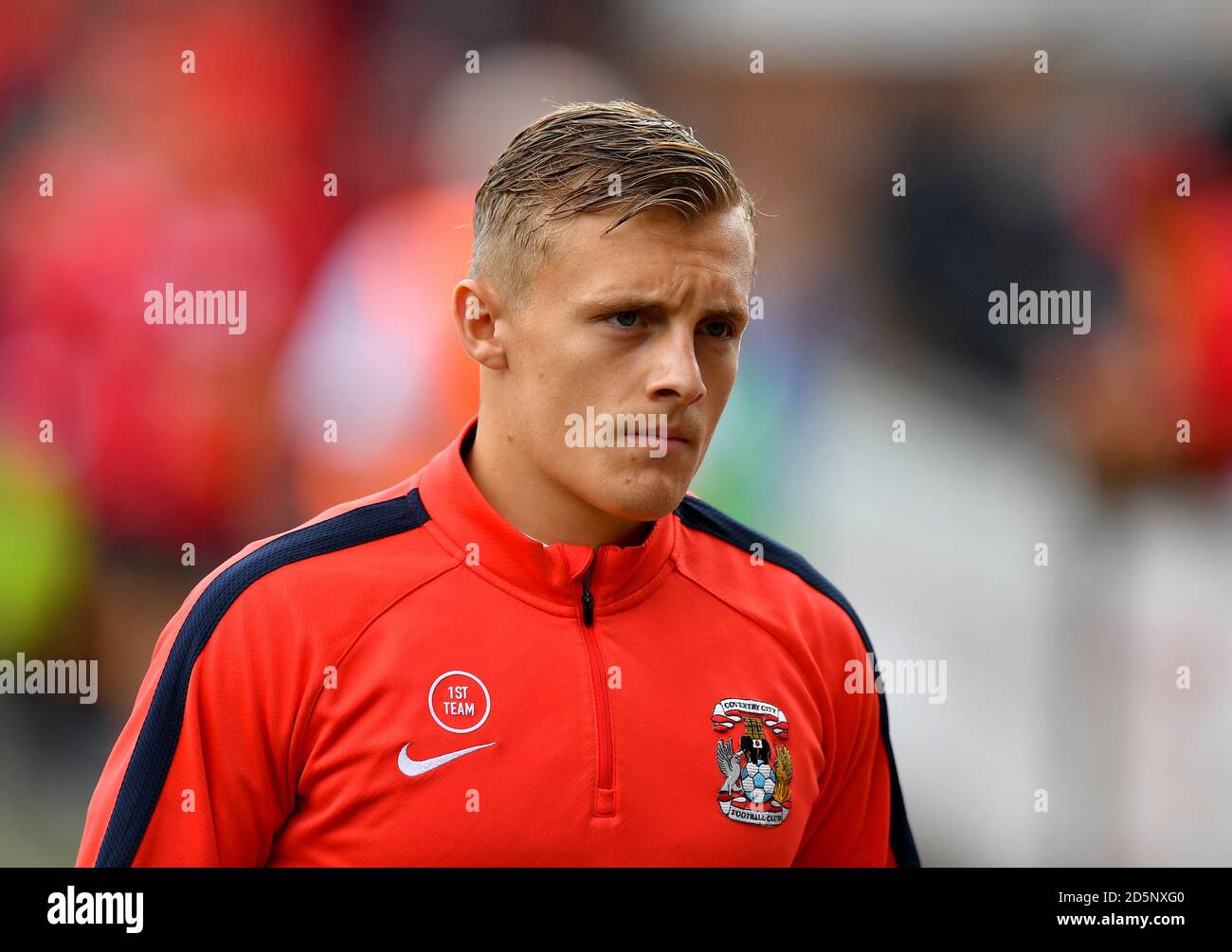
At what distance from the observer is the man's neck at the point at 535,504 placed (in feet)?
6.79

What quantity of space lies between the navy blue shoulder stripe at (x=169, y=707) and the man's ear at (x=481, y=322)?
369mm

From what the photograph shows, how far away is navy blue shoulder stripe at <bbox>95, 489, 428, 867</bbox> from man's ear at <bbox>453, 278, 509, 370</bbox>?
0.37 metres

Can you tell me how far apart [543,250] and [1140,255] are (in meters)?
3.45

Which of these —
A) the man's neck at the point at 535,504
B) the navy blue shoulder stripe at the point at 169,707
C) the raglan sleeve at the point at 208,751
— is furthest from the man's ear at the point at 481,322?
the raglan sleeve at the point at 208,751

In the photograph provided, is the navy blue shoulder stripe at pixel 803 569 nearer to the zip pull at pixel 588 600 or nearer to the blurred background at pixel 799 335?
the zip pull at pixel 588 600

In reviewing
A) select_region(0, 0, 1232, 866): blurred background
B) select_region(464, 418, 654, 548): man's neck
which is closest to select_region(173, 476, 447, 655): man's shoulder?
select_region(464, 418, 654, 548): man's neck

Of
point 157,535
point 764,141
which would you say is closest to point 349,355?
point 157,535

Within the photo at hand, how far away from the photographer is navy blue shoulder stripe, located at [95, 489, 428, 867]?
6.02 feet

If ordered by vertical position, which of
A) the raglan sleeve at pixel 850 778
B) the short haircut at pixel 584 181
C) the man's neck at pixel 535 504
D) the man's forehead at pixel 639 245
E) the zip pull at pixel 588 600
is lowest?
the raglan sleeve at pixel 850 778

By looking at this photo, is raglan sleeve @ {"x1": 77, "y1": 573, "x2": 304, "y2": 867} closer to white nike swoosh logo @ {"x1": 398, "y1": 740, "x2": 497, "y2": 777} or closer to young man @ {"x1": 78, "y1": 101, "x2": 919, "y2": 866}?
young man @ {"x1": 78, "y1": 101, "x2": 919, "y2": 866}

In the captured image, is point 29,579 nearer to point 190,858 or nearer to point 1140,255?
point 190,858

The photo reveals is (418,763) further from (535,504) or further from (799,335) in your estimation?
(799,335)

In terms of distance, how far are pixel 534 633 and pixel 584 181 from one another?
0.65 meters

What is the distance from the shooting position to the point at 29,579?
4.48m
